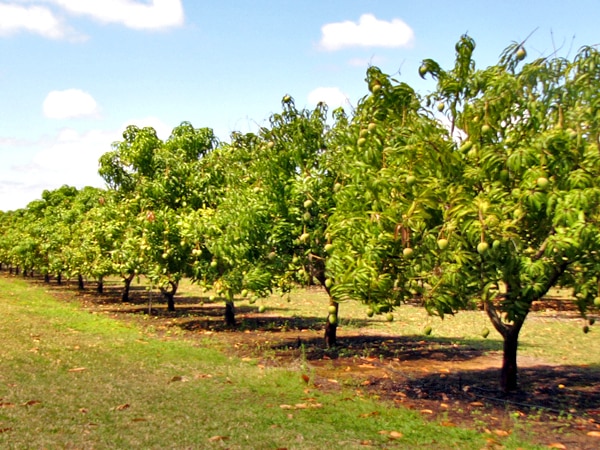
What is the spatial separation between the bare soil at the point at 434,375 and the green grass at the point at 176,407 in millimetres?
602

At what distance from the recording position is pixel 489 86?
28.6ft

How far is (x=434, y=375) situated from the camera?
12.4 meters

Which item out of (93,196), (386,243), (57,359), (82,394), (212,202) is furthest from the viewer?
(93,196)

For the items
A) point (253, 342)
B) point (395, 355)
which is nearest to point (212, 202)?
point (253, 342)

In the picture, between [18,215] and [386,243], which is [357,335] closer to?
[386,243]

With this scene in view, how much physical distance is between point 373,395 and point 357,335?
8.43 meters

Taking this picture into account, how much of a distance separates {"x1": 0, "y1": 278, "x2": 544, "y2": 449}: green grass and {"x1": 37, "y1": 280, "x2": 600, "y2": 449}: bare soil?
1.98 ft

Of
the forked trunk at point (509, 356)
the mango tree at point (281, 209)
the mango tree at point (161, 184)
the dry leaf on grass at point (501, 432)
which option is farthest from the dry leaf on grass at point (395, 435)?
the mango tree at point (161, 184)

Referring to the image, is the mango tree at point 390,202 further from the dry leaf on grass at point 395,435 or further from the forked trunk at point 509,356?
the forked trunk at point 509,356

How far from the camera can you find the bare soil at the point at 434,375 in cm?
848

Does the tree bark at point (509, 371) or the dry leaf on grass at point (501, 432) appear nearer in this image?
the dry leaf on grass at point (501, 432)

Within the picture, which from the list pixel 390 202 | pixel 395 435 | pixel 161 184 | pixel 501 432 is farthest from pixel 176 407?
pixel 161 184

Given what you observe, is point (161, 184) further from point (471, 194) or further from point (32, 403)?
point (471, 194)

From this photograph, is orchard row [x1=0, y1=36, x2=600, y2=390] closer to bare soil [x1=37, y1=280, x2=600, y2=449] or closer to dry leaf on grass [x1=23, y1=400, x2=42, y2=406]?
bare soil [x1=37, y1=280, x2=600, y2=449]
